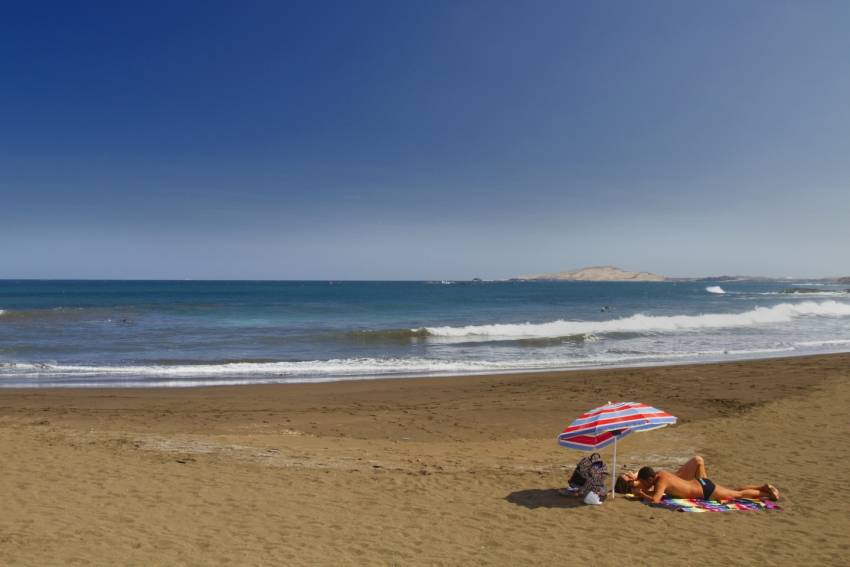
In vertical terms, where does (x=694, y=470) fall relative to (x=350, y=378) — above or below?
above

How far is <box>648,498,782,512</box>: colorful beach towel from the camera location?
281 inches

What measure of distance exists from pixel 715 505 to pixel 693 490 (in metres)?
0.31

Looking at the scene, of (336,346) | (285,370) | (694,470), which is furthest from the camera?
(336,346)

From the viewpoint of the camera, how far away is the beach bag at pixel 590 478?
7.45m

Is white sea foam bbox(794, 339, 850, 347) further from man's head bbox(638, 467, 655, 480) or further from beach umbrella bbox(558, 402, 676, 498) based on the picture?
beach umbrella bbox(558, 402, 676, 498)

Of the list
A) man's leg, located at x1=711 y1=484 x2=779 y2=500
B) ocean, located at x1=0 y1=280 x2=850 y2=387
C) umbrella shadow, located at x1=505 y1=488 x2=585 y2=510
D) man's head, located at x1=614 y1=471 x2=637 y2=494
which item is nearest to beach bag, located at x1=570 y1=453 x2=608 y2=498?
umbrella shadow, located at x1=505 y1=488 x2=585 y2=510

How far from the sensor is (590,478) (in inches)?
294

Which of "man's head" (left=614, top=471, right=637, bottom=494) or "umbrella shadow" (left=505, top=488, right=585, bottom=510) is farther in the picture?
"man's head" (left=614, top=471, right=637, bottom=494)

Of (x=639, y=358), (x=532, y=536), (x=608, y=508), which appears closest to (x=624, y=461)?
Answer: (x=608, y=508)

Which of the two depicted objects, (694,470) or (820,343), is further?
(820,343)

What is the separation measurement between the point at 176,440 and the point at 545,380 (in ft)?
37.8

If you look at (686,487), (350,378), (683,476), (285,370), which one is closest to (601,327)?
(350,378)

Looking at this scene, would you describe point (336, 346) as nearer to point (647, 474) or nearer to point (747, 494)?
point (647, 474)

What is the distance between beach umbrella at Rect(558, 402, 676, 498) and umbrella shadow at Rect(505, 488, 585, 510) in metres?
0.63
